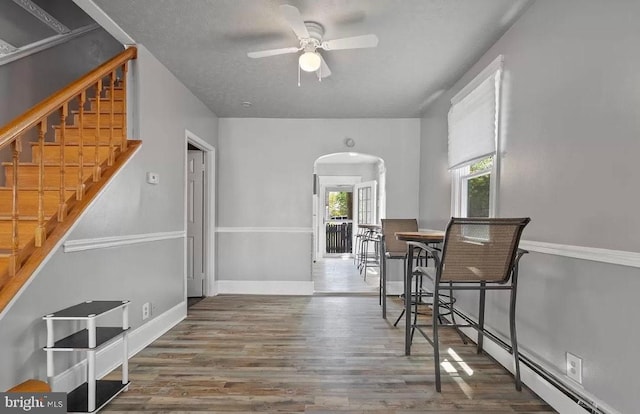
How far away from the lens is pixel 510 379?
7.59ft

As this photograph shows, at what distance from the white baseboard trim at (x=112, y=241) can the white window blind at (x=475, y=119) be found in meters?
2.97

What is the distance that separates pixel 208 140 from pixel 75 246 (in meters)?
2.64

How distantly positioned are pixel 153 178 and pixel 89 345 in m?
1.56

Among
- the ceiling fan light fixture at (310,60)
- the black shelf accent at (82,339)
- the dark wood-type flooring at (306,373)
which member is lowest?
the dark wood-type flooring at (306,373)

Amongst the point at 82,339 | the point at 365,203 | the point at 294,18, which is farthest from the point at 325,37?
the point at 365,203

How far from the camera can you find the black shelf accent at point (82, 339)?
5.95 ft

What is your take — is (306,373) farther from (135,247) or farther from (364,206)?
(364,206)

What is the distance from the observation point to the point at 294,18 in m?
2.04

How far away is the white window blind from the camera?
2721 millimetres

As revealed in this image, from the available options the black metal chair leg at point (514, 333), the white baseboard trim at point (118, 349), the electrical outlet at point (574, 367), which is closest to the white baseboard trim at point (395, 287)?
the black metal chair leg at point (514, 333)

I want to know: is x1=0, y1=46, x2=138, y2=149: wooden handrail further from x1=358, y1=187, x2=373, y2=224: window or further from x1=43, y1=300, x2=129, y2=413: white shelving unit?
x1=358, y1=187, x2=373, y2=224: window

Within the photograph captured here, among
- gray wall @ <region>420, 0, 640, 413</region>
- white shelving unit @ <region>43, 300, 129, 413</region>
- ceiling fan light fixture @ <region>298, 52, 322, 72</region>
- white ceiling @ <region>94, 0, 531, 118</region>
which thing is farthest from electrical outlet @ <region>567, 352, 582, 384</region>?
white shelving unit @ <region>43, 300, 129, 413</region>

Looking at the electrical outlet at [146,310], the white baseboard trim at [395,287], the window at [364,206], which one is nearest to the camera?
the electrical outlet at [146,310]

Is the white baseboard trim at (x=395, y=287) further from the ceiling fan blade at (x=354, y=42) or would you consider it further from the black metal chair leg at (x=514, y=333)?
the ceiling fan blade at (x=354, y=42)
